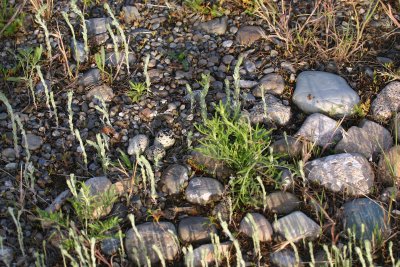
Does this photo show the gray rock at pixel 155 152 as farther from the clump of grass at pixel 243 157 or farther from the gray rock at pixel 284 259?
the gray rock at pixel 284 259

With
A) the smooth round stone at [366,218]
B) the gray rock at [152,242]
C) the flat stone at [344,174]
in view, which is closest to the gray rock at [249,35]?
the flat stone at [344,174]

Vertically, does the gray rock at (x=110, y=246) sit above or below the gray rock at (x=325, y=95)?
below

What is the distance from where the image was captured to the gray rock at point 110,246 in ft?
11.1

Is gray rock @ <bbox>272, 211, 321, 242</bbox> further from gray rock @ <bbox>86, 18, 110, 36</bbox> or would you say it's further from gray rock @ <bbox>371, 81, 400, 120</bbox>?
gray rock @ <bbox>86, 18, 110, 36</bbox>

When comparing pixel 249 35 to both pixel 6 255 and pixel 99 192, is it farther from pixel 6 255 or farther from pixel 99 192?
pixel 6 255

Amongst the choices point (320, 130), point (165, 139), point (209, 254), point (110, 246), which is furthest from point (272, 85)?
point (110, 246)

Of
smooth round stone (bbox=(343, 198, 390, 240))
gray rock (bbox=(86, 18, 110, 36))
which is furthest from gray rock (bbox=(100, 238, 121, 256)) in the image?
gray rock (bbox=(86, 18, 110, 36))

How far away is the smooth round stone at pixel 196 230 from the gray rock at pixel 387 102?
4.34 ft

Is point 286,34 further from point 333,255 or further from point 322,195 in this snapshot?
point 333,255

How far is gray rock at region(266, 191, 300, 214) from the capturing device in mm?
3529

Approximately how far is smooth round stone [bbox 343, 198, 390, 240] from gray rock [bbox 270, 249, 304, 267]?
1.13 ft

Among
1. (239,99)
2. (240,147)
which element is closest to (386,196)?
(240,147)

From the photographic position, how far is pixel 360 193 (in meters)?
3.58

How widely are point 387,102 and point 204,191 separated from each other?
1.32m
